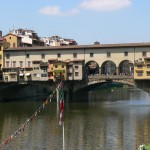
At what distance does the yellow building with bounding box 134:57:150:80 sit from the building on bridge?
27 cm

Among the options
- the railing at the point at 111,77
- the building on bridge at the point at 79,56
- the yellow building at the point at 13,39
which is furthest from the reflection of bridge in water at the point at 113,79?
the yellow building at the point at 13,39

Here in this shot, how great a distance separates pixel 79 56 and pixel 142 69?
13758 millimetres

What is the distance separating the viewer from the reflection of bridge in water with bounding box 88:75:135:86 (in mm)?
77875

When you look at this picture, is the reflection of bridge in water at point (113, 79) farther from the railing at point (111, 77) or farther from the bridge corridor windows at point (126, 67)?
the bridge corridor windows at point (126, 67)

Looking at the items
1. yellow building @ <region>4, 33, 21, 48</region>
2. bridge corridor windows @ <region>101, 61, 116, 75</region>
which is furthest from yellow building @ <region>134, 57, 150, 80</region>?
yellow building @ <region>4, 33, 21, 48</region>

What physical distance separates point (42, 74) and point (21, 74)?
15.9ft

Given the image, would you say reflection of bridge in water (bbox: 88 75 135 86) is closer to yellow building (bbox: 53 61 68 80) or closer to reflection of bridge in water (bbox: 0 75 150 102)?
reflection of bridge in water (bbox: 0 75 150 102)

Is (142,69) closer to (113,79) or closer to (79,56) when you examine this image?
(113,79)

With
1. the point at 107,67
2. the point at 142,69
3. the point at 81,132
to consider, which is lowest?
the point at 81,132

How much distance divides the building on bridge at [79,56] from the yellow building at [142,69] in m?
0.27

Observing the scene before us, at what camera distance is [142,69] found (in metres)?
77.4

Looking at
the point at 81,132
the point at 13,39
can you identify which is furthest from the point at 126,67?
the point at 81,132

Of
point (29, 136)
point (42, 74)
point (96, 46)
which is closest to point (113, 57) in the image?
point (96, 46)

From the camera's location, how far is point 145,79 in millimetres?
77000
